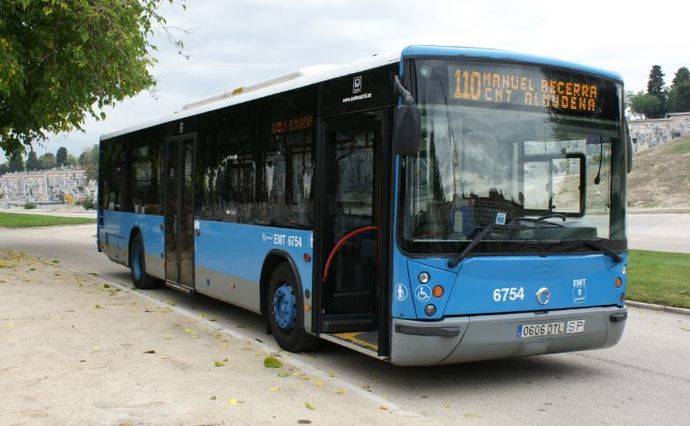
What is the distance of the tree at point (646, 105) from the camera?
15238 cm

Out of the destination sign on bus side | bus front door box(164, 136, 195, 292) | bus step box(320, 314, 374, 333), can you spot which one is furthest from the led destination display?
bus front door box(164, 136, 195, 292)

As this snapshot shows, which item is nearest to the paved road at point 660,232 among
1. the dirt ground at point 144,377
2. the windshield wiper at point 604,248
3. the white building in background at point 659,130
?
the windshield wiper at point 604,248

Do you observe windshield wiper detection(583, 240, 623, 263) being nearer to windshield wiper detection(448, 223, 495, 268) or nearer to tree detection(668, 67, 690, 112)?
windshield wiper detection(448, 223, 495, 268)

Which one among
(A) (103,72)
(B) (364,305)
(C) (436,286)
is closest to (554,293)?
(C) (436,286)

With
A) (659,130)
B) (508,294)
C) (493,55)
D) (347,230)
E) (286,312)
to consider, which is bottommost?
(286,312)

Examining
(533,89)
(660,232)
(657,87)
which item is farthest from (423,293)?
(657,87)

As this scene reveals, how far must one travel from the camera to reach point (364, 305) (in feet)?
24.0

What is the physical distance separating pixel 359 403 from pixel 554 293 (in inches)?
77.0

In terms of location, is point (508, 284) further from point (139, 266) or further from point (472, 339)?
point (139, 266)

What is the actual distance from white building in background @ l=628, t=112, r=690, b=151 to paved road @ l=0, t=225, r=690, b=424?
339ft

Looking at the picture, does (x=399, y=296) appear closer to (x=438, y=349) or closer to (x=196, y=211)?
(x=438, y=349)

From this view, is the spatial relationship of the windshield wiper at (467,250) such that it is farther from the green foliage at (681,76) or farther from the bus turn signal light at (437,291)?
the green foliage at (681,76)

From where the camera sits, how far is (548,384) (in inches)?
271

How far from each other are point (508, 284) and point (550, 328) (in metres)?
0.58
